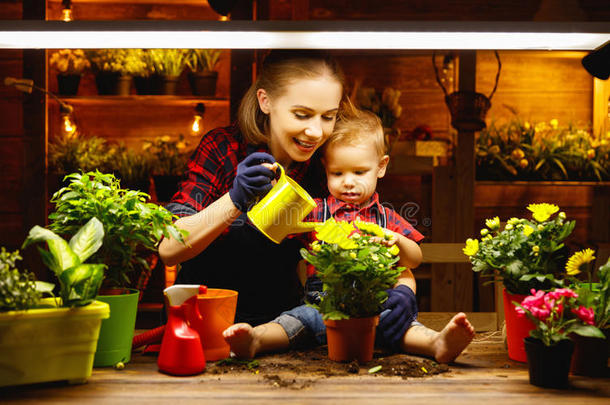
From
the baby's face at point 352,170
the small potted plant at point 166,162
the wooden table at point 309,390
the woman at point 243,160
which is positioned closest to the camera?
the wooden table at point 309,390

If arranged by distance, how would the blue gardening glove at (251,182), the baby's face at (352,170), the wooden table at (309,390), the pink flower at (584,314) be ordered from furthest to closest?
1. the baby's face at (352,170)
2. the blue gardening glove at (251,182)
3. the pink flower at (584,314)
4. the wooden table at (309,390)

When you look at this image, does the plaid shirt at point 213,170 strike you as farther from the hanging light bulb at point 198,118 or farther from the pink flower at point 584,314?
the hanging light bulb at point 198,118

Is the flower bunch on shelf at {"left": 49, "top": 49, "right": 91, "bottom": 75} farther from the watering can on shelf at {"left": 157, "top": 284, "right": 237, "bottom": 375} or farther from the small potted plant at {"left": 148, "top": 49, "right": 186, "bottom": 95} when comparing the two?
the watering can on shelf at {"left": 157, "top": 284, "right": 237, "bottom": 375}

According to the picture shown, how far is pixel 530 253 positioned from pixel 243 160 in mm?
783

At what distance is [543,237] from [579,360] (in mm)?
286

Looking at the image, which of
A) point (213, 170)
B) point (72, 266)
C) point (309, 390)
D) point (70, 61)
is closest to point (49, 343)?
point (72, 266)

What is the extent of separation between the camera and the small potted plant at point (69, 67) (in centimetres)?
350

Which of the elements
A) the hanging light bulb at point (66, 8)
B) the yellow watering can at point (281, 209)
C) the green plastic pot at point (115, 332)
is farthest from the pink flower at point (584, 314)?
the hanging light bulb at point (66, 8)

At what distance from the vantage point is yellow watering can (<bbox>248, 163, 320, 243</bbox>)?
1.42 metres

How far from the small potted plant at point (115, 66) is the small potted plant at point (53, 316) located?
2.53 meters

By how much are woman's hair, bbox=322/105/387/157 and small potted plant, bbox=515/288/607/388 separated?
0.75 metres

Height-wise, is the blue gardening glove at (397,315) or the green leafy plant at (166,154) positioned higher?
the green leafy plant at (166,154)

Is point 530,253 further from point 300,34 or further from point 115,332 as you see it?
point 115,332

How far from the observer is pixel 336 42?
1487 mm
